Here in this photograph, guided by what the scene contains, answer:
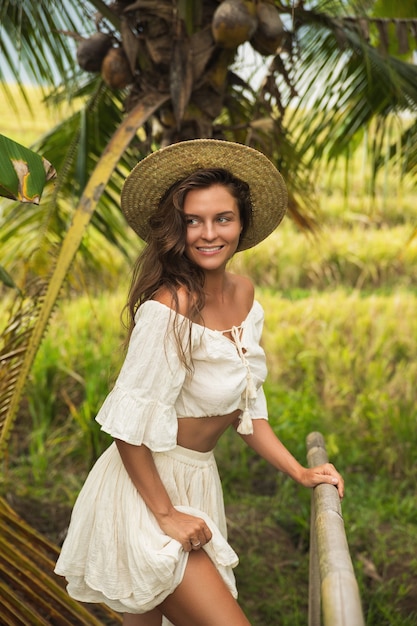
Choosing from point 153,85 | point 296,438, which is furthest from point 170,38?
point 296,438

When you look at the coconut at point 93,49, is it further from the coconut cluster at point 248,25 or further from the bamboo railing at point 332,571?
the bamboo railing at point 332,571

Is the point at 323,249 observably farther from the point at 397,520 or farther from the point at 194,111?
the point at 194,111

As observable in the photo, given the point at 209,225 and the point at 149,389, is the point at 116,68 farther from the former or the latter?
the point at 149,389

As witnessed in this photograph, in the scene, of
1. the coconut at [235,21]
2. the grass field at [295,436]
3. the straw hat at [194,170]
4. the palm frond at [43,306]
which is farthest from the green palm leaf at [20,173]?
the coconut at [235,21]

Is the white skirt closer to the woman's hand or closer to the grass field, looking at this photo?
the woman's hand

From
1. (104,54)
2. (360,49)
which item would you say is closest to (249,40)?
(104,54)

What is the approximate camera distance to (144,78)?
2.81 metres

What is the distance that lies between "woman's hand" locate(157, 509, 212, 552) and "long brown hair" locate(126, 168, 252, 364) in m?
0.39

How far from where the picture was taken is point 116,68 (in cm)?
272

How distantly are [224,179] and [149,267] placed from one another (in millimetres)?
242

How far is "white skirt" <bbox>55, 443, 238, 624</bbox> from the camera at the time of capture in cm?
160

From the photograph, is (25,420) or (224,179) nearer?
(224,179)

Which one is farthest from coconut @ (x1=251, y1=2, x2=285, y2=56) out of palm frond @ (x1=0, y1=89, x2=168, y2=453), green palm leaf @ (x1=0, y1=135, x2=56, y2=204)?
green palm leaf @ (x1=0, y1=135, x2=56, y2=204)

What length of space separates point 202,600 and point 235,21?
1.73 metres
